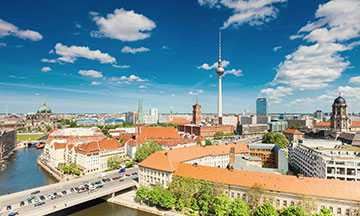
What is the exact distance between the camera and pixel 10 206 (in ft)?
132

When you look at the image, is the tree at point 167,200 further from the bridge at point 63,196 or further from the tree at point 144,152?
Result: the tree at point 144,152

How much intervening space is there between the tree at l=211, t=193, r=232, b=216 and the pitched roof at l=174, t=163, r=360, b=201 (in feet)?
11.3

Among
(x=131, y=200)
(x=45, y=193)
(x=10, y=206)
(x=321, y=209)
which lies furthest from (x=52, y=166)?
(x=321, y=209)

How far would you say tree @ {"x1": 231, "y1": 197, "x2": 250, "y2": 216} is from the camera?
3561 centimetres

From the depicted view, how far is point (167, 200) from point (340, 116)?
98.7m

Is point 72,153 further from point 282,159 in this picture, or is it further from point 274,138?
point 274,138

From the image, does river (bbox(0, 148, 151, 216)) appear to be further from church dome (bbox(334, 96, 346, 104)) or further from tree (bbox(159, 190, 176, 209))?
church dome (bbox(334, 96, 346, 104))

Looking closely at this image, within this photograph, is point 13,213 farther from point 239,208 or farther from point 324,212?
point 324,212

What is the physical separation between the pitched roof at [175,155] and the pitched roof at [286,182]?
14.4 feet

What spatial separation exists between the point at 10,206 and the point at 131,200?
77.9ft

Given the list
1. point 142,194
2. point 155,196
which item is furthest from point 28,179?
point 155,196

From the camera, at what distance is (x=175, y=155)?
55.7 meters

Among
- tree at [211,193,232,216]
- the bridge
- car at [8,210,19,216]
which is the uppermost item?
tree at [211,193,232,216]

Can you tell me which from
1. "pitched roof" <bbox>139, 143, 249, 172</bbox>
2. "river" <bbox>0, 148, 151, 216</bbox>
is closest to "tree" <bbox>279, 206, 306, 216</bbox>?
"pitched roof" <bbox>139, 143, 249, 172</bbox>
